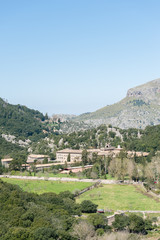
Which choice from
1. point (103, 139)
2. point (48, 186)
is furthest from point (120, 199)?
point (103, 139)

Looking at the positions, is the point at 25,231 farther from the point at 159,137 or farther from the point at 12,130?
the point at 12,130

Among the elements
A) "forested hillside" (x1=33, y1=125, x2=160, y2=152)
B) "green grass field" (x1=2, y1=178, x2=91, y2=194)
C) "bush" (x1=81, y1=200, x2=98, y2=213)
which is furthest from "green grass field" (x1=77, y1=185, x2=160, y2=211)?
"forested hillside" (x1=33, y1=125, x2=160, y2=152)

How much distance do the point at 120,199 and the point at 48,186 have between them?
22263 millimetres

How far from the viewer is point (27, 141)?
18400 cm

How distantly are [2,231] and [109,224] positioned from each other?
19.8 meters

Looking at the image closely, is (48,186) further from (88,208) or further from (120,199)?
(88,208)

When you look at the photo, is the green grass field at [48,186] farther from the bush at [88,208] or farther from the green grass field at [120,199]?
the bush at [88,208]

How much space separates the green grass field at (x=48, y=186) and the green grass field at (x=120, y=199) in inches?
228

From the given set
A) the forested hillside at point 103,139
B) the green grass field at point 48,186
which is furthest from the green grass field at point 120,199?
the forested hillside at point 103,139

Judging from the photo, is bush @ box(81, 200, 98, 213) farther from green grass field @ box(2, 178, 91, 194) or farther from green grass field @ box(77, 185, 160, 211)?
green grass field @ box(2, 178, 91, 194)

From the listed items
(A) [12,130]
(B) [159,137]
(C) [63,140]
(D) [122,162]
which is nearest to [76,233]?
(D) [122,162]

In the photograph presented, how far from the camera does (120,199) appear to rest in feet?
246

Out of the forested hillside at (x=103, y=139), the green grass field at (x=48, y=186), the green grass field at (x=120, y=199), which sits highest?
the forested hillside at (x=103, y=139)

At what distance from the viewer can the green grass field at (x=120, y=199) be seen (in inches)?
2707
